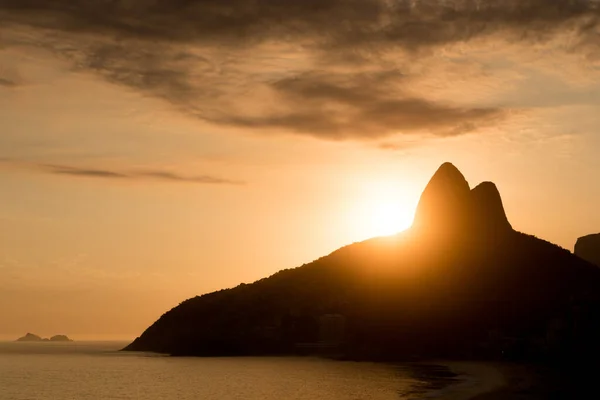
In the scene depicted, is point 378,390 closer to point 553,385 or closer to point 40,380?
point 553,385

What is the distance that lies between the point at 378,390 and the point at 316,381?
76.8ft

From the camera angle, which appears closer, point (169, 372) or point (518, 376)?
point (518, 376)

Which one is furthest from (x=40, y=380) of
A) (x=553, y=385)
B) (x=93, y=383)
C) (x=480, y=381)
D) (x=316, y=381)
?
(x=553, y=385)

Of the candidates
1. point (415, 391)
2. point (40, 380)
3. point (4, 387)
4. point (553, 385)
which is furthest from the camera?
point (40, 380)

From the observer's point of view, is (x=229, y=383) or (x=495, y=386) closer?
(x=495, y=386)

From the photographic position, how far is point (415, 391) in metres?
107

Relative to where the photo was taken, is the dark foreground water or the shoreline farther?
the dark foreground water

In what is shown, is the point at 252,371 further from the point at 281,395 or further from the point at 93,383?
the point at 281,395

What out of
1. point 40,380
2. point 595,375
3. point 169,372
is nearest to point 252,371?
point 169,372

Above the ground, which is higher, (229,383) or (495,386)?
(229,383)

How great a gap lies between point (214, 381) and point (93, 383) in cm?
2295

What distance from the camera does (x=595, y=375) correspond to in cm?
13812

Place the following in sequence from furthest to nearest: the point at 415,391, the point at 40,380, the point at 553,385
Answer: the point at 40,380 < the point at 553,385 < the point at 415,391

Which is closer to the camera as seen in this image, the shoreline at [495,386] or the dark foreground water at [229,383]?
the shoreline at [495,386]
